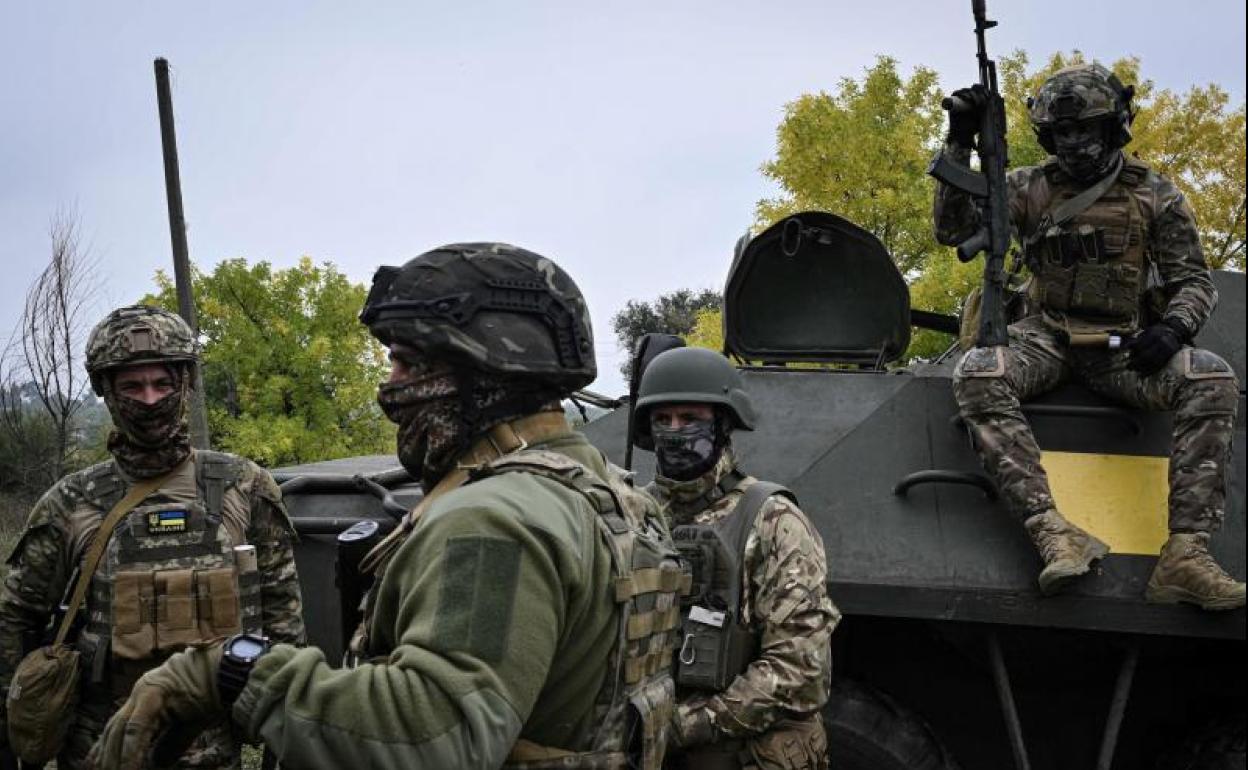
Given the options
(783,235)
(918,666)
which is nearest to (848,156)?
(783,235)

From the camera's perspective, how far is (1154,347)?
464cm

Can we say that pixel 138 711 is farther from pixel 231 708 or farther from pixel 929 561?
pixel 929 561

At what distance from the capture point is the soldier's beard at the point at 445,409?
7.97ft

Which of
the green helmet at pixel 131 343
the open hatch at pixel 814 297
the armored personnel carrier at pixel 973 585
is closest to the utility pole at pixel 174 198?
the armored personnel carrier at pixel 973 585

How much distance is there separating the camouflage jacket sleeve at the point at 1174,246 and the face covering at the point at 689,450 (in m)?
1.83

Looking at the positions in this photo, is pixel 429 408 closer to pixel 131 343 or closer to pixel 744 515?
pixel 744 515

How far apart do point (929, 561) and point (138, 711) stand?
10.2 ft

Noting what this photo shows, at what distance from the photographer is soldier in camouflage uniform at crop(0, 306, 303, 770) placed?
3957 millimetres

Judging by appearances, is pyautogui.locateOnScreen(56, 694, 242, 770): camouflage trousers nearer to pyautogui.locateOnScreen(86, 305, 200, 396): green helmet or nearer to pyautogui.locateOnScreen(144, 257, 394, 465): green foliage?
pyautogui.locateOnScreen(86, 305, 200, 396): green helmet

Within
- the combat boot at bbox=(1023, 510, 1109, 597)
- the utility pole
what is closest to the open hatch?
the combat boot at bbox=(1023, 510, 1109, 597)

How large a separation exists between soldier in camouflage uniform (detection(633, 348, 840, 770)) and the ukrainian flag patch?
1440 millimetres

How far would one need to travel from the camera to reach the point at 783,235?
584 centimetres

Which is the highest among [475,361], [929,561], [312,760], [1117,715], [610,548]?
[475,361]

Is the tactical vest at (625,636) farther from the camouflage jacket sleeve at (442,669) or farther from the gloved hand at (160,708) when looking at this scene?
the gloved hand at (160,708)
